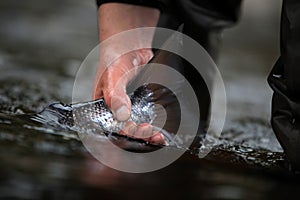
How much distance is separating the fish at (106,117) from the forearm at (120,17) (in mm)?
317

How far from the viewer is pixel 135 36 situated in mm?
1870

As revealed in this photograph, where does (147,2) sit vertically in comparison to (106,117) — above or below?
above

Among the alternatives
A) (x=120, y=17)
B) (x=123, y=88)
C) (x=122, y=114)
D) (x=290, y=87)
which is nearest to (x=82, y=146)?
(x=122, y=114)

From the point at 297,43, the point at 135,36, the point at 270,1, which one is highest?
the point at 297,43

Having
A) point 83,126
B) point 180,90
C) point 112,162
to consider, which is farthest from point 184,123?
point 112,162

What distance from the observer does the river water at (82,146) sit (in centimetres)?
105

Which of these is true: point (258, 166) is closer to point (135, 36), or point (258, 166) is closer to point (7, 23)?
point (135, 36)

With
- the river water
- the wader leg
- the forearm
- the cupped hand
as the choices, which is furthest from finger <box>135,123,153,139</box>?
the forearm

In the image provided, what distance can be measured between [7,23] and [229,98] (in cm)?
199

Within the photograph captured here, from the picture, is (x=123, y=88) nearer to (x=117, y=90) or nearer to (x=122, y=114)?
(x=117, y=90)

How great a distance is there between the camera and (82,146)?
50.2 inches

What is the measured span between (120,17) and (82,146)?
0.68 m

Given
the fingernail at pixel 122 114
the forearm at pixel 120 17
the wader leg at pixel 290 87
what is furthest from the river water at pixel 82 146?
the forearm at pixel 120 17

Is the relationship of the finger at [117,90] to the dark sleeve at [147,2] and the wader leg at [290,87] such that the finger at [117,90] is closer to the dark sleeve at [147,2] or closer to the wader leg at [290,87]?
the dark sleeve at [147,2]
